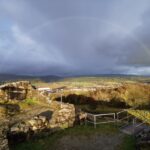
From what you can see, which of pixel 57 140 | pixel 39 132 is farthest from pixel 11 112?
pixel 57 140

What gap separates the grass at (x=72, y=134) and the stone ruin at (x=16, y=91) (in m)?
10.3

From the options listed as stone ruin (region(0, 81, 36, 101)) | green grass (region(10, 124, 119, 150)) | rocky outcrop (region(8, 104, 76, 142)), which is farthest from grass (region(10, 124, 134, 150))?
stone ruin (region(0, 81, 36, 101))

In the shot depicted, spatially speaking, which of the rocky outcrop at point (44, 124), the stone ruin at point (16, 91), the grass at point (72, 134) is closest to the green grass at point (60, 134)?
the grass at point (72, 134)

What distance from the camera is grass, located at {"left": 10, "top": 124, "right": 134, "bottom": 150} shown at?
71.6 feet

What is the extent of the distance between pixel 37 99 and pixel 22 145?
12.8 m

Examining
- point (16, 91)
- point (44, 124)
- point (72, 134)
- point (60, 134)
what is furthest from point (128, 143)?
point (16, 91)

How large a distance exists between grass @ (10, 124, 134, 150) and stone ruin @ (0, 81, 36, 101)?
1028 centimetres

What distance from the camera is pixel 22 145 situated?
22.0 metres

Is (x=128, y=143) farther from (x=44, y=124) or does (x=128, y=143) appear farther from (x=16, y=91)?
(x=16, y=91)

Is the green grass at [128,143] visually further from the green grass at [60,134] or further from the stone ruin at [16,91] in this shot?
the stone ruin at [16,91]

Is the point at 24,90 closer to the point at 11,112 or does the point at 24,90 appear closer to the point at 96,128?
the point at 11,112

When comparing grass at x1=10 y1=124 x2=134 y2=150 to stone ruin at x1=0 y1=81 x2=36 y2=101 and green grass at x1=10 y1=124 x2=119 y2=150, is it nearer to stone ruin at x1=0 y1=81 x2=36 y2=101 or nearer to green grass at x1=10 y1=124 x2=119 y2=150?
green grass at x1=10 y1=124 x2=119 y2=150

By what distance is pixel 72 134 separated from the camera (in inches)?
984

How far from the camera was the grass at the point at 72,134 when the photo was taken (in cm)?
2181
